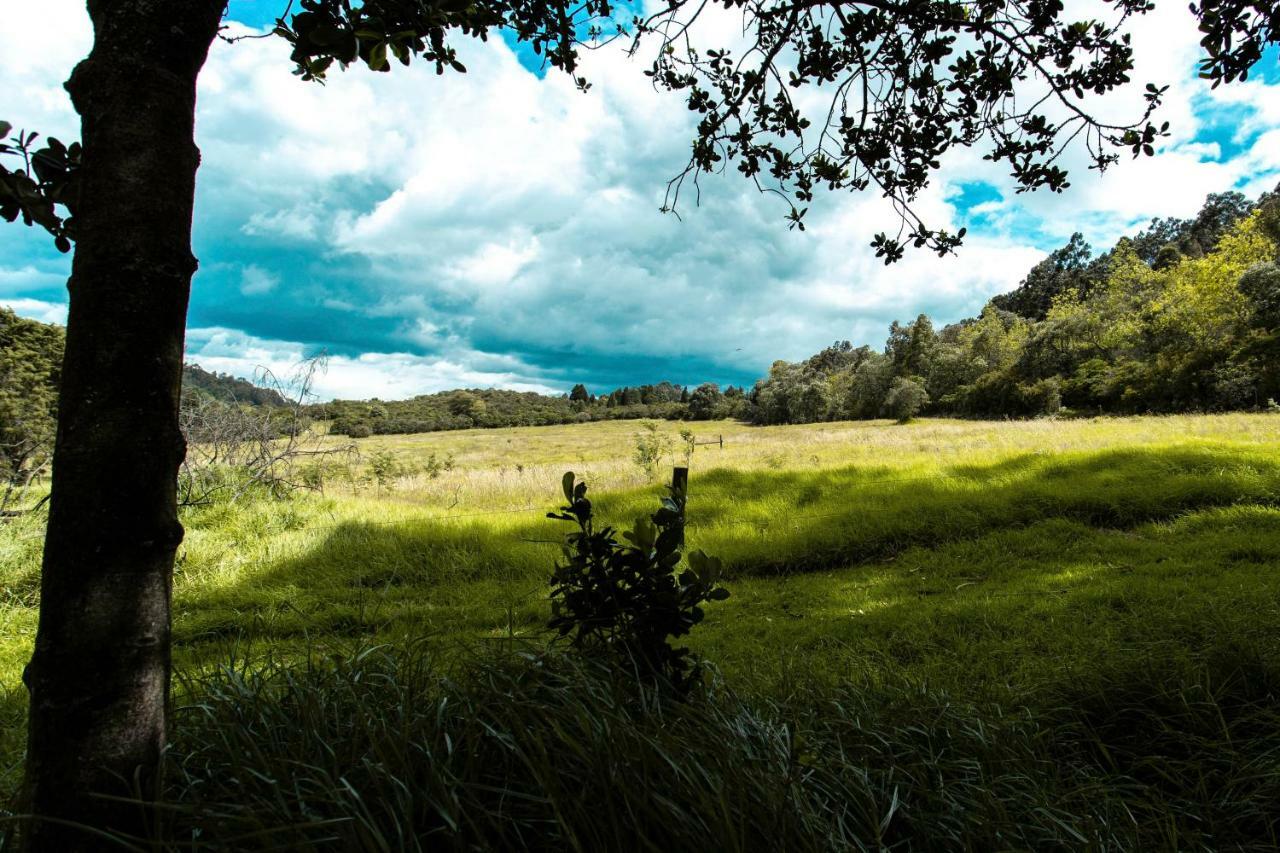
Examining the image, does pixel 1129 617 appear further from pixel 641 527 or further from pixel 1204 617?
pixel 641 527

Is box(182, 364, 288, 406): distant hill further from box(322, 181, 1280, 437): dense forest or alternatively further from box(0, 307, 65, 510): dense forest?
box(0, 307, 65, 510): dense forest

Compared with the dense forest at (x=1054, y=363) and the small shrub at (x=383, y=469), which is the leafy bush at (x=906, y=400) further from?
the small shrub at (x=383, y=469)

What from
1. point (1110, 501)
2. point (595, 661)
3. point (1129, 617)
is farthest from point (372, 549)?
point (1110, 501)

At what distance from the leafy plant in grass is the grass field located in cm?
54

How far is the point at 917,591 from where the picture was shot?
569 centimetres

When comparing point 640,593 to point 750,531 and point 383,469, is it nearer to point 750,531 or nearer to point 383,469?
point 750,531

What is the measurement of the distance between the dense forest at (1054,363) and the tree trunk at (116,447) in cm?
839

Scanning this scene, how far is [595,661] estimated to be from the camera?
7.09 ft

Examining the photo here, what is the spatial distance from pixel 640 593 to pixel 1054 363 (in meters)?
56.7

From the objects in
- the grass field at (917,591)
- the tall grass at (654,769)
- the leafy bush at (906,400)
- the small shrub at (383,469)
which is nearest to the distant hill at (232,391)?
the grass field at (917,591)

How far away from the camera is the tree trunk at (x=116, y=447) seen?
122 cm

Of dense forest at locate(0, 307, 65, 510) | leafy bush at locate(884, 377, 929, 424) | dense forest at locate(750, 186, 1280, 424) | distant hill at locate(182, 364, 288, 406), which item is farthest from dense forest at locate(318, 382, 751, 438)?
distant hill at locate(182, 364, 288, 406)

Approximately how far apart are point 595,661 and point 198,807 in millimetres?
1244

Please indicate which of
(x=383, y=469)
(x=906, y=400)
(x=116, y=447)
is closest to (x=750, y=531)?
(x=116, y=447)
